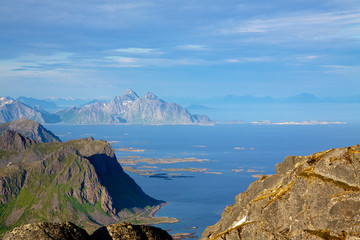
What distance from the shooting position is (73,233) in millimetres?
46000

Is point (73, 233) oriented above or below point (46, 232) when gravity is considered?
below

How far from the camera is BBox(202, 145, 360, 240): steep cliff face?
44.2m

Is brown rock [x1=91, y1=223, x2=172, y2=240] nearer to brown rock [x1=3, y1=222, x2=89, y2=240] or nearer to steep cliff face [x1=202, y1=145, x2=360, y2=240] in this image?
brown rock [x1=3, y1=222, x2=89, y2=240]

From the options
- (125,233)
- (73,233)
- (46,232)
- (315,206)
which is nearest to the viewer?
(46,232)

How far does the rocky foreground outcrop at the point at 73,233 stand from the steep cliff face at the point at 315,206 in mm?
9430

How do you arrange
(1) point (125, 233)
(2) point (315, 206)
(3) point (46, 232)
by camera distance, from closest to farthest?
(3) point (46, 232) < (2) point (315, 206) < (1) point (125, 233)

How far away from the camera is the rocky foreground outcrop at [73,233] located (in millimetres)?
44375

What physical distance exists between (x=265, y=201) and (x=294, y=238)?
6785mm

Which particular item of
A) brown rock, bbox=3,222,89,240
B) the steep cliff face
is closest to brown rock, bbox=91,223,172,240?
brown rock, bbox=3,222,89,240

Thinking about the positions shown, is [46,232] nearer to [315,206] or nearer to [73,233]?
[73,233]

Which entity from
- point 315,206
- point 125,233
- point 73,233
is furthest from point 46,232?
point 315,206

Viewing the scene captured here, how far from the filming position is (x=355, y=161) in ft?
157

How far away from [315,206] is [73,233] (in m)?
23.8

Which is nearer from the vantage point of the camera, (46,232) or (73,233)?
(46,232)
